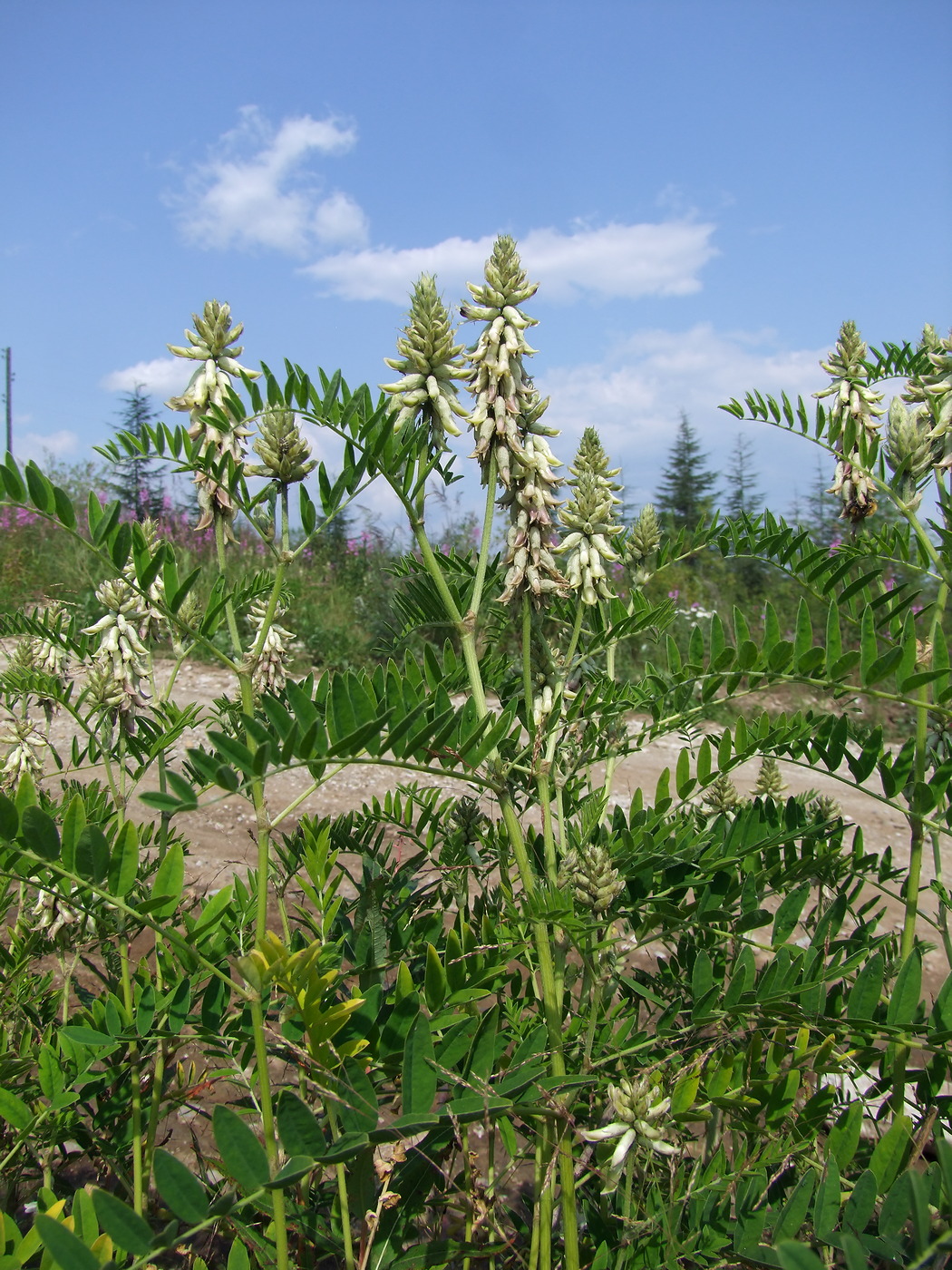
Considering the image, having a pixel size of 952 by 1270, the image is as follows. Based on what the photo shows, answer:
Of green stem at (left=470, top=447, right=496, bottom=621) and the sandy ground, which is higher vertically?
green stem at (left=470, top=447, right=496, bottom=621)

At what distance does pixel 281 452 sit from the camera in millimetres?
1378

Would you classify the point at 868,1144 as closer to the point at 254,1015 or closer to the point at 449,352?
the point at 254,1015

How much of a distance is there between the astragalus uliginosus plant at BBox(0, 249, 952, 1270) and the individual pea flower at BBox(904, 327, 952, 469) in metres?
0.01

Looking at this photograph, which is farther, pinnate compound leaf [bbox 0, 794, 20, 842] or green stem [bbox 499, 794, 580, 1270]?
green stem [bbox 499, 794, 580, 1270]

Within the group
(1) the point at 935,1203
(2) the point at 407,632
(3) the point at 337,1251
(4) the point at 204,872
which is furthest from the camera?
(4) the point at 204,872

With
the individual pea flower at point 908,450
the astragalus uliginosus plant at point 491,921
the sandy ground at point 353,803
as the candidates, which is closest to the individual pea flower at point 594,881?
the astragalus uliginosus plant at point 491,921

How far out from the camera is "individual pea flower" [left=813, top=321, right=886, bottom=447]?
1.86 m

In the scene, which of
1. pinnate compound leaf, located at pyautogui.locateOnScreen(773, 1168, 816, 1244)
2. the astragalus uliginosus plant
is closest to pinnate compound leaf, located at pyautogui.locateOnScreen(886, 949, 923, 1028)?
the astragalus uliginosus plant

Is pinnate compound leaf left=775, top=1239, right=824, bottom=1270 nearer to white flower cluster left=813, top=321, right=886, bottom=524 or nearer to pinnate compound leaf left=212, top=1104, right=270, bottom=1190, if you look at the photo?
pinnate compound leaf left=212, top=1104, right=270, bottom=1190

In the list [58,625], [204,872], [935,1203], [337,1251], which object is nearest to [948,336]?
[935,1203]

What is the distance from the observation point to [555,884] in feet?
4.39

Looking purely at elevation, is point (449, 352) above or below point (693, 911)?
above

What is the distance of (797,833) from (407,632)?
808 millimetres

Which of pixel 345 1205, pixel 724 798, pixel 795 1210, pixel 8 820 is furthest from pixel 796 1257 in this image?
pixel 724 798
